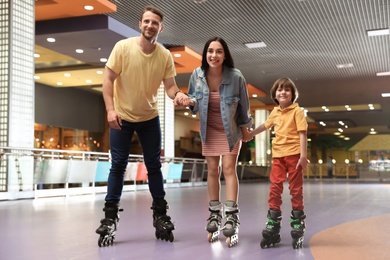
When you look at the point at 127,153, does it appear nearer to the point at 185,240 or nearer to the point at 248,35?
the point at 185,240

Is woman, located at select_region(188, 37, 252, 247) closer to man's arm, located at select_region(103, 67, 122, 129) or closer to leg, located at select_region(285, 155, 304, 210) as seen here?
leg, located at select_region(285, 155, 304, 210)

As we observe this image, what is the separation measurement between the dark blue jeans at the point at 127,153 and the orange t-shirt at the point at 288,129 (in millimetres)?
764

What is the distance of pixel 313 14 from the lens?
10.2 m

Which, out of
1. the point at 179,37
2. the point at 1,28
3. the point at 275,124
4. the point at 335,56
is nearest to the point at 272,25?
the point at 179,37

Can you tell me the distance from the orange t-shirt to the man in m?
0.65

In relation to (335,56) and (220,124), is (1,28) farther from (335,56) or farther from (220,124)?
(335,56)

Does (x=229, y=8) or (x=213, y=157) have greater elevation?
(x=229, y=8)

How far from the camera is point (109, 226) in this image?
294cm

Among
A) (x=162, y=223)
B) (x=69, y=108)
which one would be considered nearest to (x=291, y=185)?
(x=162, y=223)

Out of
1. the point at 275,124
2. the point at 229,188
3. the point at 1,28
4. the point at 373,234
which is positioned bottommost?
the point at 373,234

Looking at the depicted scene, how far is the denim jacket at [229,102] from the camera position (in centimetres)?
313

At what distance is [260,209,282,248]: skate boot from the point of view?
281 cm

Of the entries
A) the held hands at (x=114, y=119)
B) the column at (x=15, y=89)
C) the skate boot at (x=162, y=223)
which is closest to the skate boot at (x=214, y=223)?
the skate boot at (x=162, y=223)

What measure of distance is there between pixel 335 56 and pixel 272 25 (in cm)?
395
